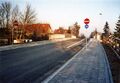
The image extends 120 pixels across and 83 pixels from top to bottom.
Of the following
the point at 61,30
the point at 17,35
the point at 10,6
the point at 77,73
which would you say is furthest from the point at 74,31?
the point at 77,73

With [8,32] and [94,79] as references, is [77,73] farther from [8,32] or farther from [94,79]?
[8,32]

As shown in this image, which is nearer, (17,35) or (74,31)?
(17,35)

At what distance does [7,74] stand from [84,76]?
322cm

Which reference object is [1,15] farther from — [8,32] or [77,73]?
[77,73]

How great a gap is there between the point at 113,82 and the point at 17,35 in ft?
206

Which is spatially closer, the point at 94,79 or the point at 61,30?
the point at 94,79

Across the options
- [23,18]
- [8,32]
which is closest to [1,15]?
[23,18]

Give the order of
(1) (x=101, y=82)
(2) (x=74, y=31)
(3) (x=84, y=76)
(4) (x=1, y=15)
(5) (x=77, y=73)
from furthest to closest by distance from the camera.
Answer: (2) (x=74, y=31) → (4) (x=1, y=15) → (5) (x=77, y=73) → (3) (x=84, y=76) → (1) (x=101, y=82)

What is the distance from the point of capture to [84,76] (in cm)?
1223

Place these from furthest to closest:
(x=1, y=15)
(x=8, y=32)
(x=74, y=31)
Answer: (x=74, y=31), (x=1, y=15), (x=8, y=32)

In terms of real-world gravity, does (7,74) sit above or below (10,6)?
below

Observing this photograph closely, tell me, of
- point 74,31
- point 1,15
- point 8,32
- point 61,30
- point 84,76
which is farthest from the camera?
point 74,31

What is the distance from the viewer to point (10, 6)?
313 feet

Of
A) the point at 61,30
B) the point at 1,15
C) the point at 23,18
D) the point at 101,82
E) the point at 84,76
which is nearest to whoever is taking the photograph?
the point at 101,82
